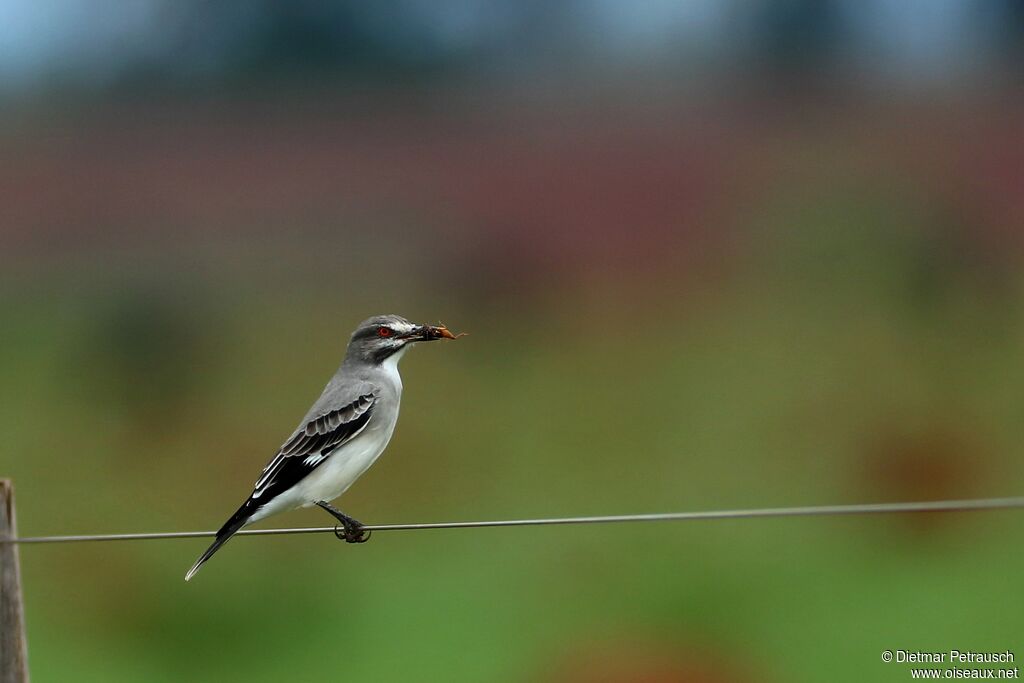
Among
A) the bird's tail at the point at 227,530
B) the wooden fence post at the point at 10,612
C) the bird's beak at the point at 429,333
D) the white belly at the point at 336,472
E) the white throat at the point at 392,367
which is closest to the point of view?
the wooden fence post at the point at 10,612

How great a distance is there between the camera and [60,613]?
96.2ft

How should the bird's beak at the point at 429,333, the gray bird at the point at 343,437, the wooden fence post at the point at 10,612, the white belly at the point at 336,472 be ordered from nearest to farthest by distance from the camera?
the wooden fence post at the point at 10,612, the gray bird at the point at 343,437, the white belly at the point at 336,472, the bird's beak at the point at 429,333

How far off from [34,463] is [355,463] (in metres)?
28.3

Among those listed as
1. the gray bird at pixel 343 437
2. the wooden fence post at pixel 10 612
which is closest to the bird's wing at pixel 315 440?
the gray bird at pixel 343 437

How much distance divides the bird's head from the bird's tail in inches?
54.7

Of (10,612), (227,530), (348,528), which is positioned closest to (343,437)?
(348,528)

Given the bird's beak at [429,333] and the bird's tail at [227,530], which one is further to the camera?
the bird's beak at [429,333]

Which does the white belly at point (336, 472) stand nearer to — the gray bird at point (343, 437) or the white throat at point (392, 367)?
the gray bird at point (343, 437)

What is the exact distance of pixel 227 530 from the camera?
28.7ft

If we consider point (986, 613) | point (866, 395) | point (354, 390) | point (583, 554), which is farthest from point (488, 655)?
point (354, 390)

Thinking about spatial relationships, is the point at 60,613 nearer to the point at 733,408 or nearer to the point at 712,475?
the point at 712,475

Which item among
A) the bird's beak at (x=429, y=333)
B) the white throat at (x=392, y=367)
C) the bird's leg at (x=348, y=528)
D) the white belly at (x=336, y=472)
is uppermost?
the bird's beak at (x=429, y=333)

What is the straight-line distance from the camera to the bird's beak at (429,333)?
372 inches

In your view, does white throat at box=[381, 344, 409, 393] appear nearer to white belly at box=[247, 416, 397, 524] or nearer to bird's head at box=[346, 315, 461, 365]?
bird's head at box=[346, 315, 461, 365]
